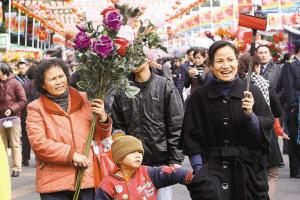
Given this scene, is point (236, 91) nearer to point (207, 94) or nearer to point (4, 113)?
point (207, 94)

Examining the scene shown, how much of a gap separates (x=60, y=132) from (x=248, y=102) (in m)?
1.32

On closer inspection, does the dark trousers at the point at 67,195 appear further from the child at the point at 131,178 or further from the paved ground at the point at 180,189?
the paved ground at the point at 180,189

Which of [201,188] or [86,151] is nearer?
[201,188]

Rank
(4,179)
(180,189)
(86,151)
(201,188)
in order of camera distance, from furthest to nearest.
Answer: (180,189) < (86,151) < (201,188) < (4,179)

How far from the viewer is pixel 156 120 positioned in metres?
6.50


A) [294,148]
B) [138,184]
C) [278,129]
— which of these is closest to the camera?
[138,184]

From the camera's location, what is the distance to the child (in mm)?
5074

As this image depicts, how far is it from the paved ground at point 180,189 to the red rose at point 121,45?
14.6 feet

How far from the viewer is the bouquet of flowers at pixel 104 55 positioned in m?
5.50

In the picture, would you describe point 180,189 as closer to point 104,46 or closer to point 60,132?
point 60,132

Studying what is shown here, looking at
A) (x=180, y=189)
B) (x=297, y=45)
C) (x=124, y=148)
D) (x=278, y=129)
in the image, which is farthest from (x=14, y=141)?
(x=124, y=148)

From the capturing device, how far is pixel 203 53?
12.0 m

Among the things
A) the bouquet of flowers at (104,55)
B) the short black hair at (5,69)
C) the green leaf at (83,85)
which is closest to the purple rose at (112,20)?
the bouquet of flowers at (104,55)

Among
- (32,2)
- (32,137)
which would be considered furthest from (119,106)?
(32,2)
